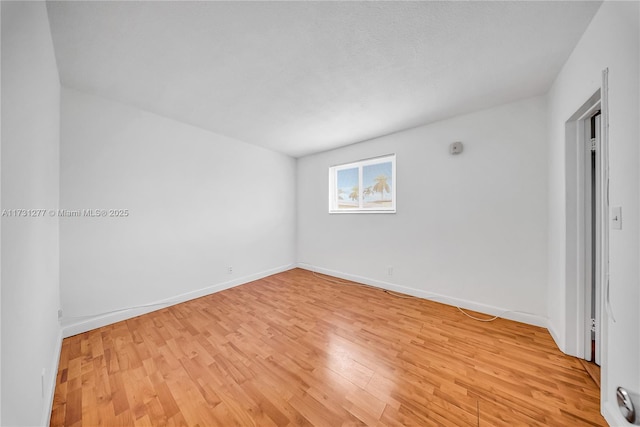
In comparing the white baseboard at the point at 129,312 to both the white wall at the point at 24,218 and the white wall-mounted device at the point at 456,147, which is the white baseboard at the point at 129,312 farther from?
the white wall-mounted device at the point at 456,147

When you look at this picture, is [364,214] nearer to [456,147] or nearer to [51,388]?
[456,147]

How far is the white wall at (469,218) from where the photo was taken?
7.21 feet

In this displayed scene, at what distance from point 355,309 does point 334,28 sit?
107 inches

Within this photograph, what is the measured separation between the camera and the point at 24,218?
3.30ft

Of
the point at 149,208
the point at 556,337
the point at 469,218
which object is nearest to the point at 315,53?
the point at 469,218

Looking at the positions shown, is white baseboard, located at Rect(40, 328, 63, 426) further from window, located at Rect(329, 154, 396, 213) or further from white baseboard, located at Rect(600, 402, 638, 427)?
window, located at Rect(329, 154, 396, 213)

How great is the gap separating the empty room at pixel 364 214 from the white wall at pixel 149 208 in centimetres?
2

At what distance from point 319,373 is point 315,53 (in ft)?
7.96

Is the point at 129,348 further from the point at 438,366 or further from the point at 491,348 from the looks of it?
the point at 491,348

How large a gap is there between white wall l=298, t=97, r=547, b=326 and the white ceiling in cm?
39

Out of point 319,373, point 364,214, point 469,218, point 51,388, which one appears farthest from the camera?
point 364,214

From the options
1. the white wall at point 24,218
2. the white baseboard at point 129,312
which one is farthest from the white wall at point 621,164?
the white baseboard at point 129,312

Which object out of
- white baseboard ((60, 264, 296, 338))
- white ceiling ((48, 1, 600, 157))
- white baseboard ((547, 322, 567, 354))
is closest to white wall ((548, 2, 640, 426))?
white ceiling ((48, 1, 600, 157))

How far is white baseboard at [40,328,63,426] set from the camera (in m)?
1.15
